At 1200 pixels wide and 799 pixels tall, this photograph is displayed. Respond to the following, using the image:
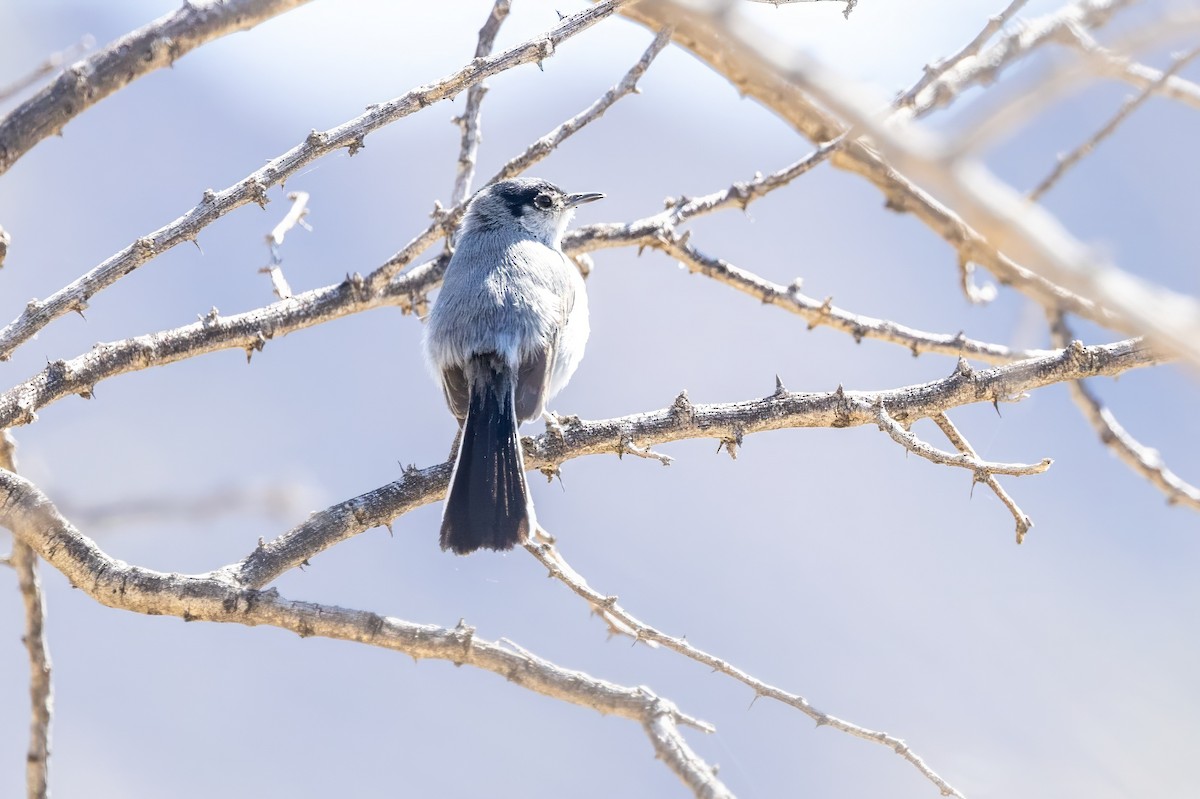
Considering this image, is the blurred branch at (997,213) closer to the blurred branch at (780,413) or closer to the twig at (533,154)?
the blurred branch at (780,413)

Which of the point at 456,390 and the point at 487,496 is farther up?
the point at 456,390

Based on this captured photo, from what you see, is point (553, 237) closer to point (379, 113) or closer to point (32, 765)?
point (379, 113)

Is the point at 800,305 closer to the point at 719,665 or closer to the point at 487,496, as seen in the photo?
the point at 487,496

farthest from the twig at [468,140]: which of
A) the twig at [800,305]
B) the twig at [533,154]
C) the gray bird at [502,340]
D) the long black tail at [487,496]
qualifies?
the long black tail at [487,496]

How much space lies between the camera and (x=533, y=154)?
368 centimetres

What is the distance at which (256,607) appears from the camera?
2.76m

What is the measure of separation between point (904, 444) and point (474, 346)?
2001 millimetres

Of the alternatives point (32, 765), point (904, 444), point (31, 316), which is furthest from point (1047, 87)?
point (32, 765)

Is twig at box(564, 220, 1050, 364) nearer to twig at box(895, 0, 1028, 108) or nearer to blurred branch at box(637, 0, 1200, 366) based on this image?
twig at box(895, 0, 1028, 108)

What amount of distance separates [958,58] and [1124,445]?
1764 millimetres

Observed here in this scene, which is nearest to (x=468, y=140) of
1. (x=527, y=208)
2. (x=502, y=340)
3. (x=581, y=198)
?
(x=502, y=340)

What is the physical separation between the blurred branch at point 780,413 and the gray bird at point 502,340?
9.4 inches

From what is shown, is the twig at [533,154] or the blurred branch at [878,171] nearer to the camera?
the blurred branch at [878,171]

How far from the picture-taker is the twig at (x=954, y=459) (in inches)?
100
